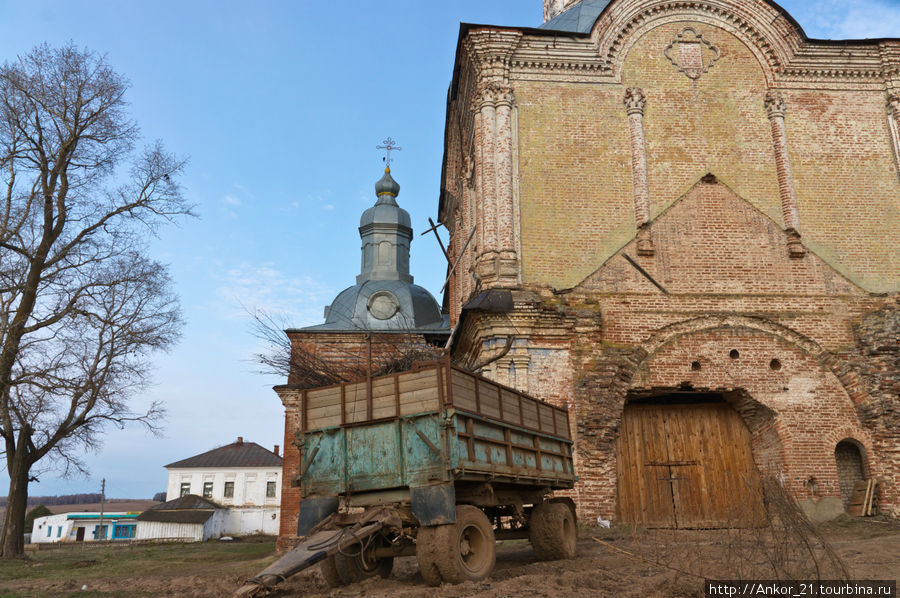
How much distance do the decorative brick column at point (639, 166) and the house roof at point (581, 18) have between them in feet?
6.40

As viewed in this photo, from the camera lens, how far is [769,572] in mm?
5836

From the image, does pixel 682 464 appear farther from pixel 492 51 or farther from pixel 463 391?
pixel 492 51

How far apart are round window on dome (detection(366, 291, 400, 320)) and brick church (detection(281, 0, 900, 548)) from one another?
7971 mm

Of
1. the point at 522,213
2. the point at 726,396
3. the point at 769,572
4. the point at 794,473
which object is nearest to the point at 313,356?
the point at 522,213

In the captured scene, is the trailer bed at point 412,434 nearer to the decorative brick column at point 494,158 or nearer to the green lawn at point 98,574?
the green lawn at point 98,574

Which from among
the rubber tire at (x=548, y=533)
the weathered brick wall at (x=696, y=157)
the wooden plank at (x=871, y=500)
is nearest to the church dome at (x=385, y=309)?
the weathered brick wall at (x=696, y=157)

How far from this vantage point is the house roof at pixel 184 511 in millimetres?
39969

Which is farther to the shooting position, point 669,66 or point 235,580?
point 669,66

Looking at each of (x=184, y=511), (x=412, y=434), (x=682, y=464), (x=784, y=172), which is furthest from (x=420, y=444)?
(x=184, y=511)

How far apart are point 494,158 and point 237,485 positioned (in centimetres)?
3853

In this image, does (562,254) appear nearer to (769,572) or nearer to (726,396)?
(726,396)

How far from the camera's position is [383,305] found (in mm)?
23656

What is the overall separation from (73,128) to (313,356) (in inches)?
311

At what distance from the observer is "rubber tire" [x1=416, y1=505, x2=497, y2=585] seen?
650cm
